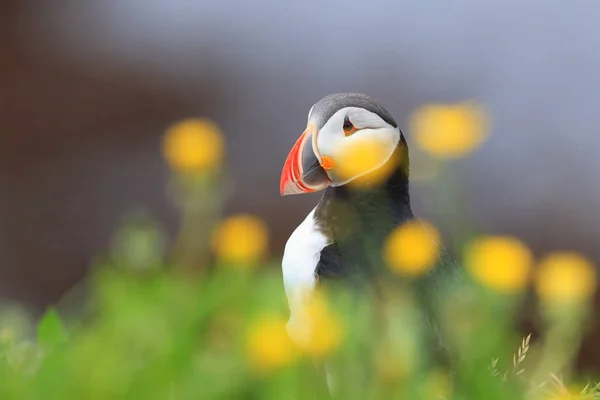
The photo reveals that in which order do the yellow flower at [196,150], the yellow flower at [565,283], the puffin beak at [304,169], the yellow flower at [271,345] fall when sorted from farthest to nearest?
the puffin beak at [304,169]
the yellow flower at [196,150]
the yellow flower at [565,283]
the yellow flower at [271,345]

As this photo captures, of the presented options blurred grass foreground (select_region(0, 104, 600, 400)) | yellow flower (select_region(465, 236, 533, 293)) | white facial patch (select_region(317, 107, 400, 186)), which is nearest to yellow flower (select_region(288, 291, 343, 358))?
blurred grass foreground (select_region(0, 104, 600, 400))

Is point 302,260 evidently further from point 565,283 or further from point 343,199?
point 565,283

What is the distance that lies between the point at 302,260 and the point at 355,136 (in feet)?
0.74

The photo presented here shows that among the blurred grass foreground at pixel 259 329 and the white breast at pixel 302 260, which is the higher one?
the blurred grass foreground at pixel 259 329

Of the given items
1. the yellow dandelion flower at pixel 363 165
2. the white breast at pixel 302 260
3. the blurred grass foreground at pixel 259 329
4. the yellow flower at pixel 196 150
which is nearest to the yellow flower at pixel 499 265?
the blurred grass foreground at pixel 259 329

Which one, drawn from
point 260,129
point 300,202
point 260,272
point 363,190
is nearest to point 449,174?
point 260,272

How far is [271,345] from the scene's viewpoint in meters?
0.76

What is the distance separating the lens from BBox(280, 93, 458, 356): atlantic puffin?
1.53m

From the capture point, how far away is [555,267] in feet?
3.02

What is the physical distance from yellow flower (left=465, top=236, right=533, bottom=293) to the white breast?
0.64m

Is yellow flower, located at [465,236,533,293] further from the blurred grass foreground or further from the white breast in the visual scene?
the white breast

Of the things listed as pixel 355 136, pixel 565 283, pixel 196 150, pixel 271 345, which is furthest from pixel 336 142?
pixel 271 345

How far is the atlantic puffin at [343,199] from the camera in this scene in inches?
60.1

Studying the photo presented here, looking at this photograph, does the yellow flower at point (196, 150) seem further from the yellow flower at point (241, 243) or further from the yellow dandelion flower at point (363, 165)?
the yellow dandelion flower at point (363, 165)
